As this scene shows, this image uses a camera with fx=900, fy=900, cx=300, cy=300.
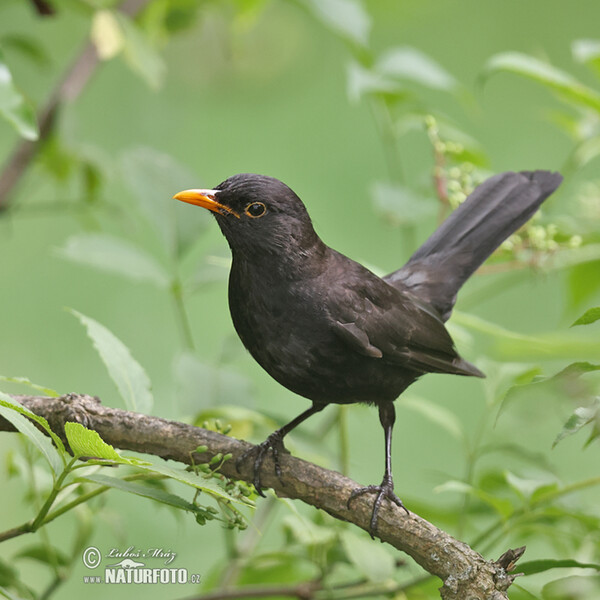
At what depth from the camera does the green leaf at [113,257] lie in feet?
8.10

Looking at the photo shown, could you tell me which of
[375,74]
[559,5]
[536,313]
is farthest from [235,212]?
[559,5]

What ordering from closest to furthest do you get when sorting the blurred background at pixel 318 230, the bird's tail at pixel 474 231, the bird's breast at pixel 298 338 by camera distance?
1. the blurred background at pixel 318 230
2. the bird's breast at pixel 298 338
3. the bird's tail at pixel 474 231

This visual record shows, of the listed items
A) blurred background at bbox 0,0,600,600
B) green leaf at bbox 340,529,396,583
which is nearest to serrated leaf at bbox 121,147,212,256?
blurred background at bbox 0,0,600,600

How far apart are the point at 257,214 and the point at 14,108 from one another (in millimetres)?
847

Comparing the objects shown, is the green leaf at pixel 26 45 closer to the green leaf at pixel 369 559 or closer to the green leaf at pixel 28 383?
the green leaf at pixel 28 383

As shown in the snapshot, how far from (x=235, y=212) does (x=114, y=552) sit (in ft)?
3.35

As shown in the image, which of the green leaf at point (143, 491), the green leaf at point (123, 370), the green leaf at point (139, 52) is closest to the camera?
the green leaf at point (143, 491)

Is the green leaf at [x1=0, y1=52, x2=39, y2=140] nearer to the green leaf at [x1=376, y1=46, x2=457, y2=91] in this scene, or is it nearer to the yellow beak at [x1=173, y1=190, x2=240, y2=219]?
the yellow beak at [x1=173, y1=190, x2=240, y2=219]

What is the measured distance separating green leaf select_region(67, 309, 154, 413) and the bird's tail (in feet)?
4.38

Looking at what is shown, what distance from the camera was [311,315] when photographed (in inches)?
96.9

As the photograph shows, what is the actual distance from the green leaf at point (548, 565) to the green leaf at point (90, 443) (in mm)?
898

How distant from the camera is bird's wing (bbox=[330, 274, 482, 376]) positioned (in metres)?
2.51

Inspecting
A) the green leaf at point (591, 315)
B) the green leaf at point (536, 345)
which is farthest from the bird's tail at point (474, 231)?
the green leaf at point (591, 315)

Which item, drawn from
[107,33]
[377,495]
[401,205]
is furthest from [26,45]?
[377,495]
